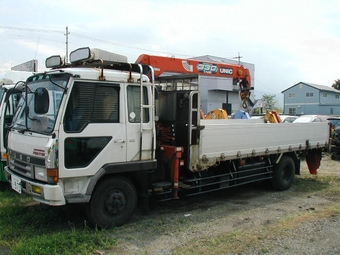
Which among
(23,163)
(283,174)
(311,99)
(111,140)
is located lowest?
(283,174)

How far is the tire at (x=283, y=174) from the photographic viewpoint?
27.1 feet

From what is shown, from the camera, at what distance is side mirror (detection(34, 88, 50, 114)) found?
4742 mm

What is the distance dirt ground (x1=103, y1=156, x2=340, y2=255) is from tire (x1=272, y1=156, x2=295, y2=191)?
0.56m

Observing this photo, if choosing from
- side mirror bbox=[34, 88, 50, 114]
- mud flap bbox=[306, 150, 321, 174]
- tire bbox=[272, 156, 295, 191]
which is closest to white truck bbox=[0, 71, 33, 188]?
side mirror bbox=[34, 88, 50, 114]

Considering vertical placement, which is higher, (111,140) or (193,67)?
(193,67)

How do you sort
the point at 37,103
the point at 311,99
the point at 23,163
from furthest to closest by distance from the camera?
the point at 311,99
the point at 23,163
the point at 37,103

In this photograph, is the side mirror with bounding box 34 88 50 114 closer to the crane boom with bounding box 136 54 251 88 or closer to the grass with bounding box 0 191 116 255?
the grass with bounding box 0 191 116 255

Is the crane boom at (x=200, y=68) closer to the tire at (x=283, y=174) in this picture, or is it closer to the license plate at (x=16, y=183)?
the tire at (x=283, y=174)

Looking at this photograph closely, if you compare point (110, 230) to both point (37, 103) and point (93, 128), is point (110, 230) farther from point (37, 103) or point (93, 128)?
point (37, 103)

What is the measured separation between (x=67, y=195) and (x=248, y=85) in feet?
18.8

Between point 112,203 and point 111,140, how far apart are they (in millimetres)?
988

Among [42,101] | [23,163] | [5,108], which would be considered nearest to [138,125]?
[42,101]

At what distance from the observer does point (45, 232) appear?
5.22 metres

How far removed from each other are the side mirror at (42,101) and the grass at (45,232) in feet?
5.87
